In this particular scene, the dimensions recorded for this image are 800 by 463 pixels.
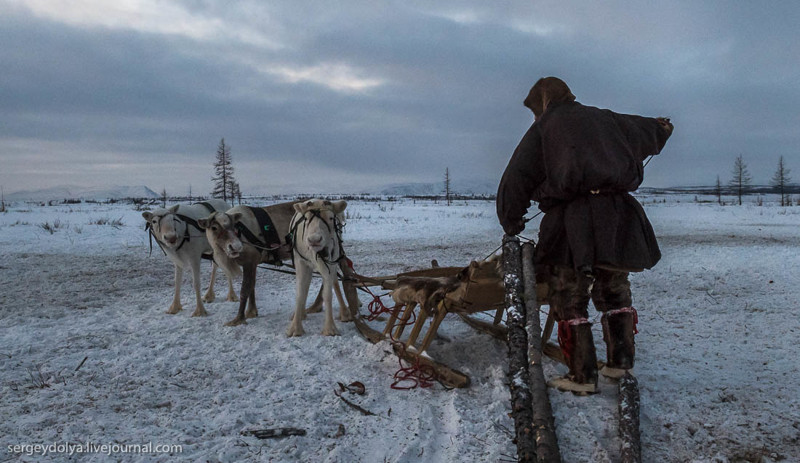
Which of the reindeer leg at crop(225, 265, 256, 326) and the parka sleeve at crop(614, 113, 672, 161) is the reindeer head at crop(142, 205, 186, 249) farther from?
the parka sleeve at crop(614, 113, 672, 161)

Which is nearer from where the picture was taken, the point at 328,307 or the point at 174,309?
the point at 328,307

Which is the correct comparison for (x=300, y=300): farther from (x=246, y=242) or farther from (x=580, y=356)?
(x=580, y=356)

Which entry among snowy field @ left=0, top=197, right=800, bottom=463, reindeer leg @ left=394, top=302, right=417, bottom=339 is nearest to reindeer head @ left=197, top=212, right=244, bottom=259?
snowy field @ left=0, top=197, right=800, bottom=463

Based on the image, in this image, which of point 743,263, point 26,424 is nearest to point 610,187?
point 26,424

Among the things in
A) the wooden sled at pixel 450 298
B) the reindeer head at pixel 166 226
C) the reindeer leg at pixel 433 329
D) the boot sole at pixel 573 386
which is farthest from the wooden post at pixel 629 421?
the reindeer head at pixel 166 226

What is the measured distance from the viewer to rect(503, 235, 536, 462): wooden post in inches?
101

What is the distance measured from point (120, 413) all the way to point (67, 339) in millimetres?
2352

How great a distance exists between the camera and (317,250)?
5105mm

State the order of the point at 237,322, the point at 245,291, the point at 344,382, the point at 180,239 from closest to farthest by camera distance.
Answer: the point at 344,382 < the point at 237,322 < the point at 245,291 < the point at 180,239

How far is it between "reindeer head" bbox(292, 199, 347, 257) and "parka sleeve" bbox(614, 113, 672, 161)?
10.2 ft

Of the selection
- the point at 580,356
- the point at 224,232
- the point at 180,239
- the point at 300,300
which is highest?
the point at 224,232

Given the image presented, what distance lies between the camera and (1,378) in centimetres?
386

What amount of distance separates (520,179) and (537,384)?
1611 millimetres

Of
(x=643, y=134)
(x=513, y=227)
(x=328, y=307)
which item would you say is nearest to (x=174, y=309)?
(x=328, y=307)
